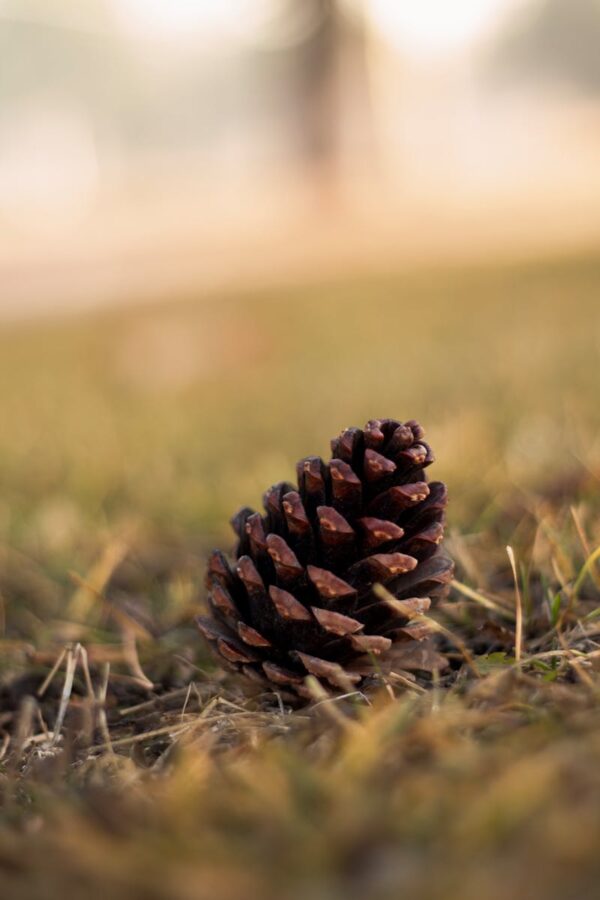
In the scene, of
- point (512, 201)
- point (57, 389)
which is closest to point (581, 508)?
point (57, 389)

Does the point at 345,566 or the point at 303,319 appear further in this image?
the point at 303,319

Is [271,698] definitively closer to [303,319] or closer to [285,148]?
[303,319]

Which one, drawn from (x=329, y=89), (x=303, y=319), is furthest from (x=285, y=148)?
(x=303, y=319)

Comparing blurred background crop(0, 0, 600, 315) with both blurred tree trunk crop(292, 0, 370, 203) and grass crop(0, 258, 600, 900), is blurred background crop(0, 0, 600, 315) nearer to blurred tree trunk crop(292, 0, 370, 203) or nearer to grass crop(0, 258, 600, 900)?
blurred tree trunk crop(292, 0, 370, 203)

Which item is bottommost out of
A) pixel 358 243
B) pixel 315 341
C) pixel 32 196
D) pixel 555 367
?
pixel 555 367

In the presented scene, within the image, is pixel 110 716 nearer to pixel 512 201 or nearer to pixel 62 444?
pixel 62 444

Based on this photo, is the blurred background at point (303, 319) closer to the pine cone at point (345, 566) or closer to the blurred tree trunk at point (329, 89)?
the blurred tree trunk at point (329, 89)

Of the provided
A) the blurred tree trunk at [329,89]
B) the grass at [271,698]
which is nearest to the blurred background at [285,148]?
the blurred tree trunk at [329,89]
